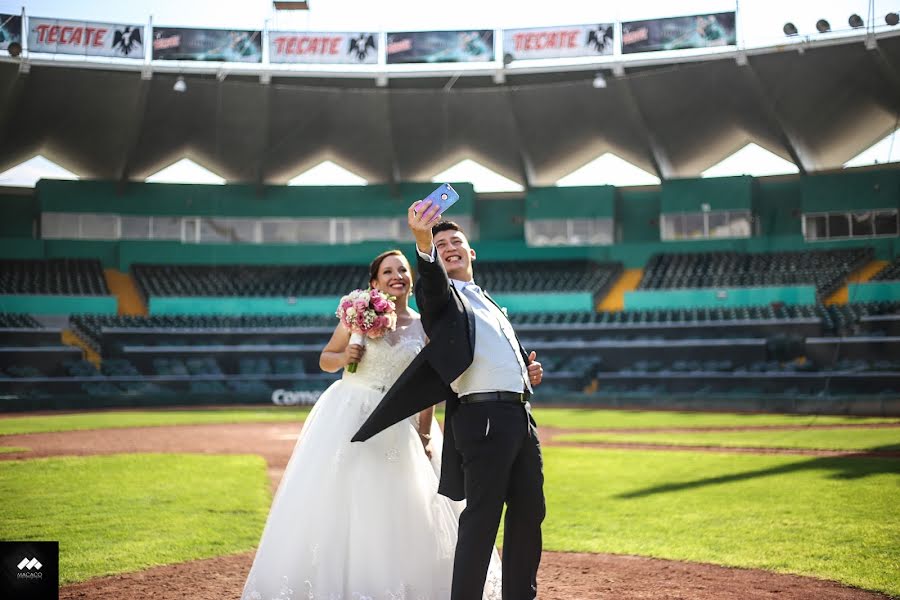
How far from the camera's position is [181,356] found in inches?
1391

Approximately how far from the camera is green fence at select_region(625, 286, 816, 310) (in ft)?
116

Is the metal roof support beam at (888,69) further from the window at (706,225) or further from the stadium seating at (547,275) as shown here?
the stadium seating at (547,275)

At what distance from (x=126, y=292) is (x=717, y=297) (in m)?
26.5

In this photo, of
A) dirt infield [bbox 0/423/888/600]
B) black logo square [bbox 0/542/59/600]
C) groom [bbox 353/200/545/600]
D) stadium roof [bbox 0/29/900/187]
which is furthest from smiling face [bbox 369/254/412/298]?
stadium roof [bbox 0/29/900/187]

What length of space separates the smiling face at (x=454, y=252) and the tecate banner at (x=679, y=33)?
32.0 m

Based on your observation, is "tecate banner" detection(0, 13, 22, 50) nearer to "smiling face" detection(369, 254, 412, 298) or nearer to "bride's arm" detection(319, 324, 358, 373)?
"bride's arm" detection(319, 324, 358, 373)

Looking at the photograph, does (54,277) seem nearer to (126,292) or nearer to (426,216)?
(126,292)

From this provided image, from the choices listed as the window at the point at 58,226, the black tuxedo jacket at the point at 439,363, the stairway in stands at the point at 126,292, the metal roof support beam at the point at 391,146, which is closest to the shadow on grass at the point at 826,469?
the black tuxedo jacket at the point at 439,363

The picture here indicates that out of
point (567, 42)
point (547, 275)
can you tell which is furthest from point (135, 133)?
point (547, 275)

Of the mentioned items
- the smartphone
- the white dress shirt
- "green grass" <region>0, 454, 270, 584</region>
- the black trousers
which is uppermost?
the smartphone

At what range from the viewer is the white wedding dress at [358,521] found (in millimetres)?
5492

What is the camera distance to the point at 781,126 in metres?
37.1

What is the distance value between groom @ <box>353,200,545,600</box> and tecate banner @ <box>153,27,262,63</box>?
33164 millimetres

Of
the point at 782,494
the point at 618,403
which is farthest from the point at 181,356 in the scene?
the point at 782,494
